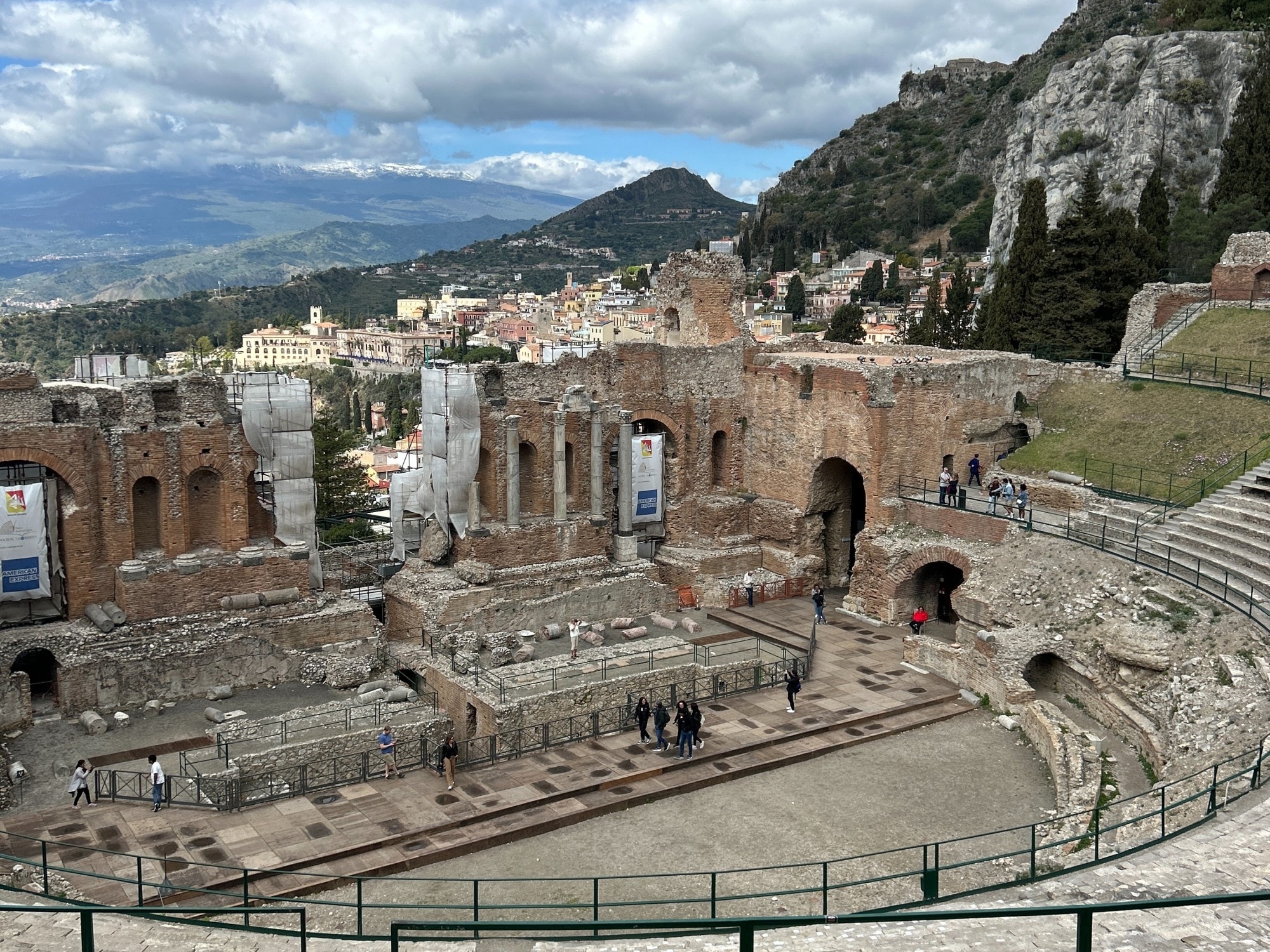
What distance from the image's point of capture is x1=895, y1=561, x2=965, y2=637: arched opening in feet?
103

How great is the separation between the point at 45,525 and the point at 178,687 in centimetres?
469

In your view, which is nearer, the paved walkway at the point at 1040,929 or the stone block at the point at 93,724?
the paved walkway at the point at 1040,929

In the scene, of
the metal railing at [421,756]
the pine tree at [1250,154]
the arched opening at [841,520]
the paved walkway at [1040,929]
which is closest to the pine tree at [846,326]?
the pine tree at [1250,154]

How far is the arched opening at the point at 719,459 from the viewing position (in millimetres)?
36719

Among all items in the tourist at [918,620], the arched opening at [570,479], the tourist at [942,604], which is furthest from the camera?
the arched opening at [570,479]

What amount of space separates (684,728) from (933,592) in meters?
12.2

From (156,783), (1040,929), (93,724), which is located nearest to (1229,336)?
(1040,929)

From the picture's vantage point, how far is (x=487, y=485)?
32.0 meters

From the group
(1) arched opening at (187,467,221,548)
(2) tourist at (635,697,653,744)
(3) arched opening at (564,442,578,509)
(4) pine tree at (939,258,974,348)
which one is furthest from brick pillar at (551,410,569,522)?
(4) pine tree at (939,258,974,348)

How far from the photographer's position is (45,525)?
997 inches

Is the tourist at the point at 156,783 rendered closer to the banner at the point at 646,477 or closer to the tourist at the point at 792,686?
the tourist at the point at 792,686

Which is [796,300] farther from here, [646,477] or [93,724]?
[93,724]

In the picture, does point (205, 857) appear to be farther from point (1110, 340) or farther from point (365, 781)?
point (1110, 340)

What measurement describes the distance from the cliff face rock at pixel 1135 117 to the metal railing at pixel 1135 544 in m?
45.7
